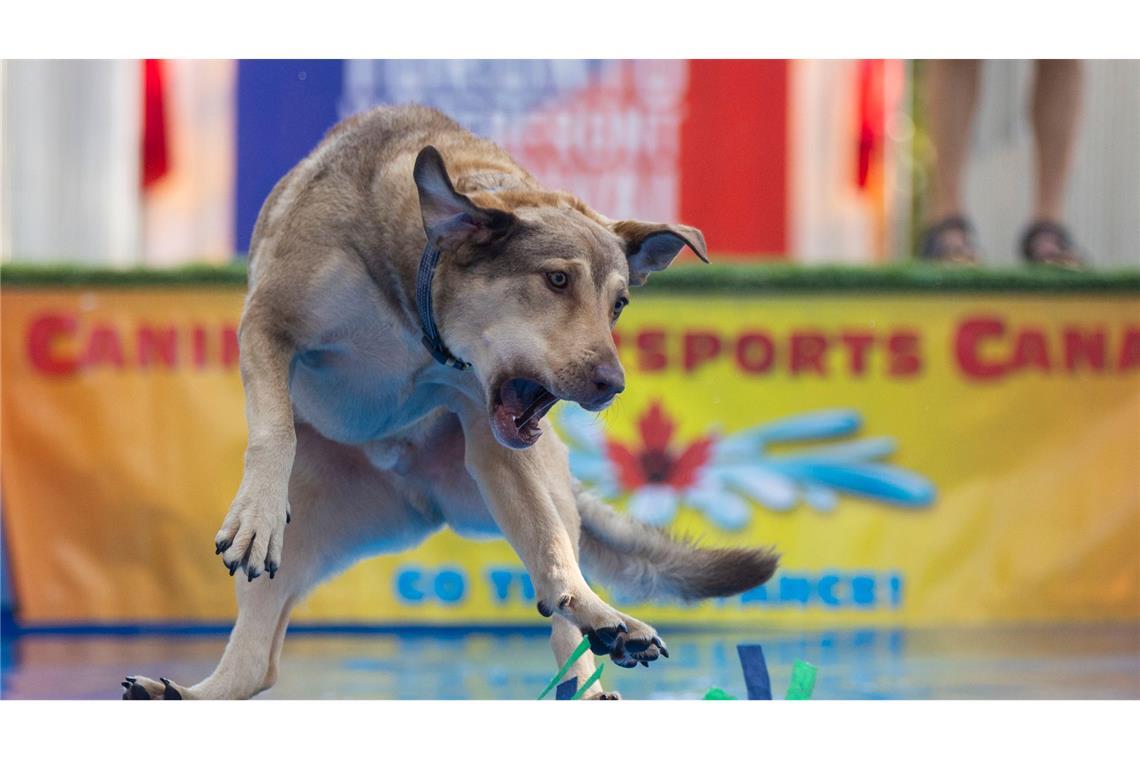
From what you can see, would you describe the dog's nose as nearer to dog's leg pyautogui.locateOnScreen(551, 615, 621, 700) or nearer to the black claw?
dog's leg pyautogui.locateOnScreen(551, 615, 621, 700)

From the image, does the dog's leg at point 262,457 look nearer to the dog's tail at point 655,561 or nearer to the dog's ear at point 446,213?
the dog's ear at point 446,213

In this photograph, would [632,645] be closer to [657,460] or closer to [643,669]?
[643,669]

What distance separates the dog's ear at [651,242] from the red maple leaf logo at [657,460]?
9.77 ft

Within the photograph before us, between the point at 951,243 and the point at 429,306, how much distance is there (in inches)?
166

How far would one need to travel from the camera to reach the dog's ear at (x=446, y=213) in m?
3.00

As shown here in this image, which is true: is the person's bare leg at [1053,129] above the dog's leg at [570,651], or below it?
above

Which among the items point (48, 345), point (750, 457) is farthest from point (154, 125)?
point (750, 457)

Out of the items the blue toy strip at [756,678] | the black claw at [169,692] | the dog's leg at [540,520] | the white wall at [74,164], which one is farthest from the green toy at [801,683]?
the white wall at [74,164]

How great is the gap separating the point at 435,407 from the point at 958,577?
3.48 meters

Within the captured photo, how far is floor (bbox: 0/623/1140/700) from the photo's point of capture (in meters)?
4.64

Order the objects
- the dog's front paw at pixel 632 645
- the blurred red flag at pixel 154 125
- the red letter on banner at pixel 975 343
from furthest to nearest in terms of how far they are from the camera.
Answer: the blurred red flag at pixel 154 125, the red letter on banner at pixel 975 343, the dog's front paw at pixel 632 645

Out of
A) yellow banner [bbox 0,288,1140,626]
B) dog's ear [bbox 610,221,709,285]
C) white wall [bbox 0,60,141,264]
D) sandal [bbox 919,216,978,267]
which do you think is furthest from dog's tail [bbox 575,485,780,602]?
white wall [bbox 0,60,141,264]

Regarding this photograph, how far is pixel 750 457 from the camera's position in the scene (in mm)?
6359

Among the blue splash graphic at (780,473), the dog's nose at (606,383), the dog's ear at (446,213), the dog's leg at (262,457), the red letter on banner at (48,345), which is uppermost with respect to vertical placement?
the dog's ear at (446,213)
